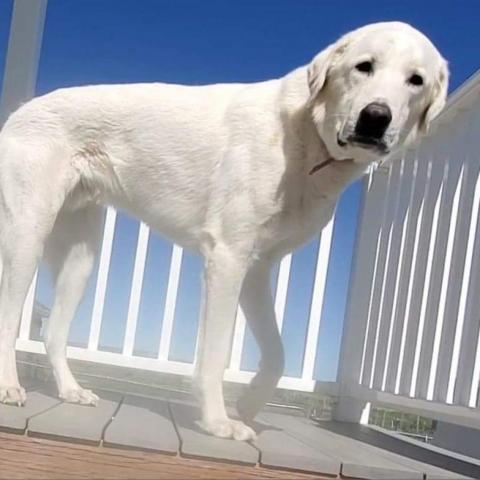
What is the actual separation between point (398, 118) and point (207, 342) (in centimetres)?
87

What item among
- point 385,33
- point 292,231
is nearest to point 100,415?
point 292,231

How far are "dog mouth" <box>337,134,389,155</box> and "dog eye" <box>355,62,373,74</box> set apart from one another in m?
0.22

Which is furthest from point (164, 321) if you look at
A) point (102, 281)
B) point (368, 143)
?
point (368, 143)

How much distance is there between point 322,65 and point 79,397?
1.39 meters

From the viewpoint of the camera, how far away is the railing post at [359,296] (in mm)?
4105

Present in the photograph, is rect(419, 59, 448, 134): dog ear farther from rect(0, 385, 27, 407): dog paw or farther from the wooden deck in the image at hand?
rect(0, 385, 27, 407): dog paw

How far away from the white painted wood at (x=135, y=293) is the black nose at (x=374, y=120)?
1819 mm

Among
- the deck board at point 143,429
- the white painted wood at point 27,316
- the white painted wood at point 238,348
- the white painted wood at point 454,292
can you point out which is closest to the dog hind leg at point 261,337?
the deck board at point 143,429

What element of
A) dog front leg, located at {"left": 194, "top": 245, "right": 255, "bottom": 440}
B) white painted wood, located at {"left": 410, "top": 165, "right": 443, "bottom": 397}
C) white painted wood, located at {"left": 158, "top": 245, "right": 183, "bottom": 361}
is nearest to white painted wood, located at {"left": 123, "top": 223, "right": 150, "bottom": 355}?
white painted wood, located at {"left": 158, "top": 245, "right": 183, "bottom": 361}

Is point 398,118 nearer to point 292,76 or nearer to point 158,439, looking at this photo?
point 292,76

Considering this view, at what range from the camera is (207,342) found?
256cm

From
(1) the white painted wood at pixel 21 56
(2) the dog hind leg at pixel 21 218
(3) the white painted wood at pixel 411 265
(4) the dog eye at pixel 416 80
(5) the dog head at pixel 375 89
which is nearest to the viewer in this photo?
(5) the dog head at pixel 375 89

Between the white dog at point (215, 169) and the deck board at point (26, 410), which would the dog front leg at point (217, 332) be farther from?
the deck board at point (26, 410)

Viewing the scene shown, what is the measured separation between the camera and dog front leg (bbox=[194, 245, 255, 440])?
2449 millimetres
